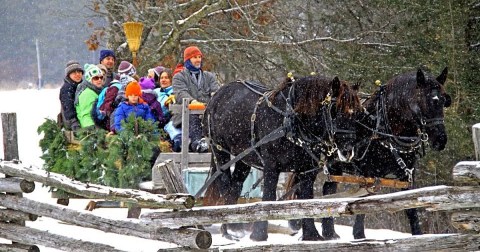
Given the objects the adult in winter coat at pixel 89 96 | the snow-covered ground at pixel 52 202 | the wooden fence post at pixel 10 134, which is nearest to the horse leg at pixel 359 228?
the snow-covered ground at pixel 52 202

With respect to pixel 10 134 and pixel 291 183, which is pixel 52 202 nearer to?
pixel 10 134

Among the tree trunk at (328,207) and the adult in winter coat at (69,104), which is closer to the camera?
the tree trunk at (328,207)

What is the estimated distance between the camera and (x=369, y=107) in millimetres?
10422

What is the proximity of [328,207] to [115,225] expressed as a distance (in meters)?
2.20

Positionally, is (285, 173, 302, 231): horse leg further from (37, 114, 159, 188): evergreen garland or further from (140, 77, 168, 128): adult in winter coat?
(140, 77, 168, 128): adult in winter coat

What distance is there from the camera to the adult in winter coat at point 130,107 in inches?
485

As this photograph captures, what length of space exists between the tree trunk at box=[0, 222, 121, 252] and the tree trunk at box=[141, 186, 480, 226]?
0.94 metres

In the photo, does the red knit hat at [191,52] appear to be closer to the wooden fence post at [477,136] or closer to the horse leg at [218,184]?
the horse leg at [218,184]

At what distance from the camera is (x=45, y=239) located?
9.66m

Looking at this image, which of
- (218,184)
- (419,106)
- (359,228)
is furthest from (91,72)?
(419,106)

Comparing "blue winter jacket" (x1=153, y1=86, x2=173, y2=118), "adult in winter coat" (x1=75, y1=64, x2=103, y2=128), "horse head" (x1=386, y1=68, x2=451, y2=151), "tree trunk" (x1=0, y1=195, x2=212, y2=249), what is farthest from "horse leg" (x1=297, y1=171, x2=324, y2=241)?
"adult in winter coat" (x1=75, y1=64, x2=103, y2=128)

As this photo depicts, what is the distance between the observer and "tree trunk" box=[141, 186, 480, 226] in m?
7.09

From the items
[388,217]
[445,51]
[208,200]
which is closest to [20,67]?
[388,217]

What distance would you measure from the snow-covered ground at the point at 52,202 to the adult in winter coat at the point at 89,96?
0.93 metres
